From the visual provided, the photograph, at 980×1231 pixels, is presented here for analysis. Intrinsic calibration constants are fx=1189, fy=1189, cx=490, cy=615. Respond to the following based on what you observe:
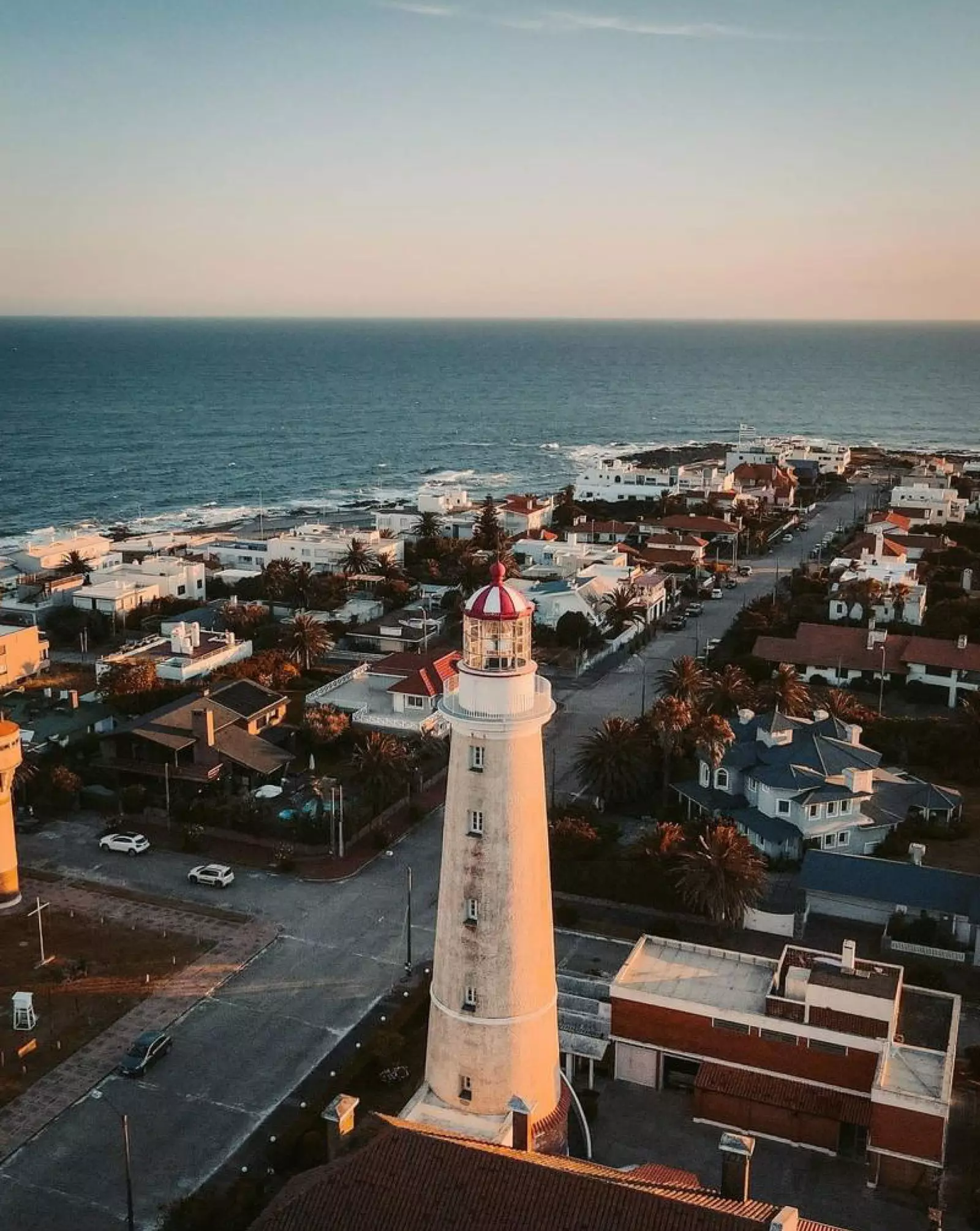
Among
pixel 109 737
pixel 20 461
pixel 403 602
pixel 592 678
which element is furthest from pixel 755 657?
pixel 20 461

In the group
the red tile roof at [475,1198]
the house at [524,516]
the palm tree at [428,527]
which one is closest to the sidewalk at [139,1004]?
the red tile roof at [475,1198]

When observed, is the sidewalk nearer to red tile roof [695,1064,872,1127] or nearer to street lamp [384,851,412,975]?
street lamp [384,851,412,975]

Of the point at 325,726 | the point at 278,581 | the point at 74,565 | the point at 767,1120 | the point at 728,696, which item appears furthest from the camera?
the point at 74,565

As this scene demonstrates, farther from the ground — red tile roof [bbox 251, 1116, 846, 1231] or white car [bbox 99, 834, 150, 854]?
red tile roof [bbox 251, 1116, 846, 1231]

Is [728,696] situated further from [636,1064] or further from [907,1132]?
[907,1132]

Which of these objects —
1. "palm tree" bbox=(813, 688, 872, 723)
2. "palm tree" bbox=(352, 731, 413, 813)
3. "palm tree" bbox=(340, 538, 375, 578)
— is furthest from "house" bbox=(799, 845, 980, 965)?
"palm tree" bbox=(340, 538, 375, 578)

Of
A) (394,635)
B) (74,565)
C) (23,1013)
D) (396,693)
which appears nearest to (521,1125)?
(23,1013)

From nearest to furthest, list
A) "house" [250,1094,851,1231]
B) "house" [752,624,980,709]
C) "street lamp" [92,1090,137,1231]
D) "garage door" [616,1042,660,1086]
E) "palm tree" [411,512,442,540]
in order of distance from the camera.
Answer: "house" [250,1094,851,1231]
"street lamp" [92,1090,137,1231]
"garage door" [616,1042,660,1086]
"house" [752,624,980,709]
"palm tree" [411,512,442,540]
